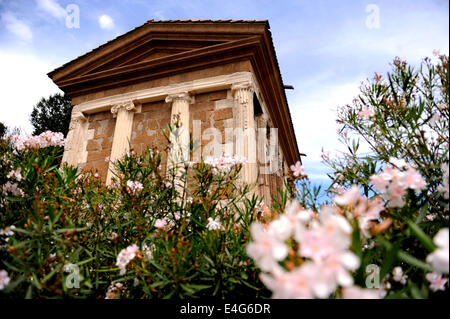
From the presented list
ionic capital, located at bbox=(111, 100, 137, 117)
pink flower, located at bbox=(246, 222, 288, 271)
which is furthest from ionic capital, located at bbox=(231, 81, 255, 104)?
pink flower, located at bbox=(246, 222, 288, 271)

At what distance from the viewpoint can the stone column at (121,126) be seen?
6371mm

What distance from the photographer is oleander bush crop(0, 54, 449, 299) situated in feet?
2.24

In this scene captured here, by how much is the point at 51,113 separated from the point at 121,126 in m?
Result: 15.8

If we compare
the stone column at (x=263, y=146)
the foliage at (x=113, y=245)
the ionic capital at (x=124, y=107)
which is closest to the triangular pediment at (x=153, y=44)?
the ionic capital at (x=124, y=107)

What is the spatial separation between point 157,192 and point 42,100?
2181 cm

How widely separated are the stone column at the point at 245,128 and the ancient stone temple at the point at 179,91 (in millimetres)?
21

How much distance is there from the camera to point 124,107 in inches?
268

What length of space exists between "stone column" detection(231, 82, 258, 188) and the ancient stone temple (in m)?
0.02

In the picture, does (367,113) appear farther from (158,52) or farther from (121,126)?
(158,52)

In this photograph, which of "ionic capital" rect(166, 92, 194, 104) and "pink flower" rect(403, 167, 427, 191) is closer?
"pink flower" rect(403, 167, 427, 191)

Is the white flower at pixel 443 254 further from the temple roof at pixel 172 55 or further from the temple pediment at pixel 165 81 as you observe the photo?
the temple roof at pixel 172 55

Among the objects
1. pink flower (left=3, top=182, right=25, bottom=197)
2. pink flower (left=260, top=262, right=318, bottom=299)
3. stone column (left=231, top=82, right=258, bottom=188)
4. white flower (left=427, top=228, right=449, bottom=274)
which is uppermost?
stone column (left=231, top=82, right=258, bottom=188)

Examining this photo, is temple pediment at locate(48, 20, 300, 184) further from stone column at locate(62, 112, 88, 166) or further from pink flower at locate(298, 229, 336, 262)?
pink flower at locate(298, 229, 336, 262)

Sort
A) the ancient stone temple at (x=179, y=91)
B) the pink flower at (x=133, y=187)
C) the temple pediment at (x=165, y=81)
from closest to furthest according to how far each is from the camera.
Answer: the pink flower at (x=133, y=187) → the ancient stone temple at (x=179, y=91) → the temple pediment at (x=165, y=81)
